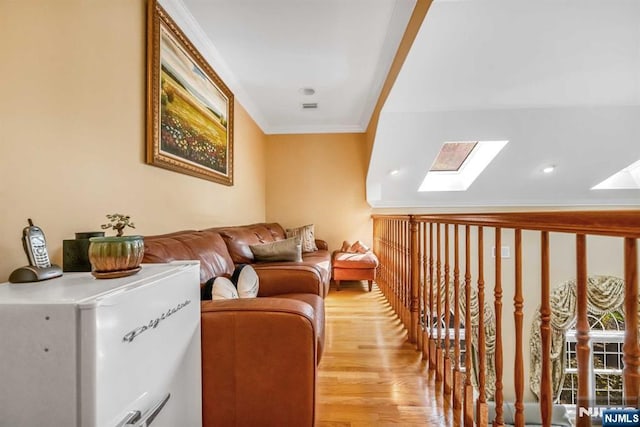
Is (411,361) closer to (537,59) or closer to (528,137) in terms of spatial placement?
(537,59)

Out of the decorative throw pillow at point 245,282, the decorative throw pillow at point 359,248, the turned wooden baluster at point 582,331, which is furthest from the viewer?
the decorative throw pillow at point 359,248

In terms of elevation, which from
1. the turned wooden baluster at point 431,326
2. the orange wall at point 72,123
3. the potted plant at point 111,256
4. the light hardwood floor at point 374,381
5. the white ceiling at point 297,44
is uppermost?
the white ceiling at point 297,44

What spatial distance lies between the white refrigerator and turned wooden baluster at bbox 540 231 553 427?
111 cm

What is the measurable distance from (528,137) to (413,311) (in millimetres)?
2964

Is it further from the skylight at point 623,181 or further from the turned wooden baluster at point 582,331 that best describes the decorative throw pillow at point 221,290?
the skylight at point 623,181

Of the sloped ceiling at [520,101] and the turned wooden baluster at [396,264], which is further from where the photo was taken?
the turned wooden baluster at [396,264]

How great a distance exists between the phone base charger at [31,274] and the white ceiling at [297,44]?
1.90 metres

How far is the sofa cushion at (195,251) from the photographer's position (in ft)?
4.55

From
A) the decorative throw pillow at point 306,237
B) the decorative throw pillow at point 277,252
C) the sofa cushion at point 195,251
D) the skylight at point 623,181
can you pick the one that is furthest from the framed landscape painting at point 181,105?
the skylight at point 623,181

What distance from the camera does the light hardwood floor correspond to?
4.36ft

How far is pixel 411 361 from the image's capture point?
1798 mm

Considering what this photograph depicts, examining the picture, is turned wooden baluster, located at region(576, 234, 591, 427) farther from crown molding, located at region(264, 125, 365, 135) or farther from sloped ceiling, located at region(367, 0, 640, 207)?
crown molding, located at region(264, 125, 365, 135)

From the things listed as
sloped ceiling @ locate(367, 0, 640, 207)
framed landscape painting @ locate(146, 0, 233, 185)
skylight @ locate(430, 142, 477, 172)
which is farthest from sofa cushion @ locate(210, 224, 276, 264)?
skylight @ locate(430, 142, 477, 172)

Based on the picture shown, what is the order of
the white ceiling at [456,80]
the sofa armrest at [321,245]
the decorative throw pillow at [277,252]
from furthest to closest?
the sofa armrest at [321,245], the decorative throw pillow at [277,252], the white ceiling at [456,80]
